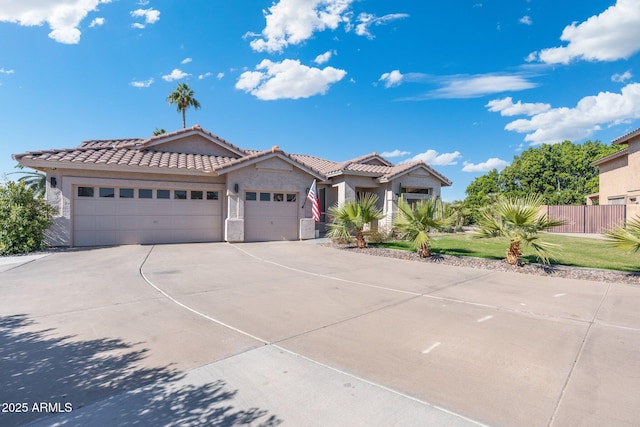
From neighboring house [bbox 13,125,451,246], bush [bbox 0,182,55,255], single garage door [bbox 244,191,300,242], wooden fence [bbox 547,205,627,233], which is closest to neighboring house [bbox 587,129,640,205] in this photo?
wooden fence [bbox 547,205,627,233]

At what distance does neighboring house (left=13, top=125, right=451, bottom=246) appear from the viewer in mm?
13398

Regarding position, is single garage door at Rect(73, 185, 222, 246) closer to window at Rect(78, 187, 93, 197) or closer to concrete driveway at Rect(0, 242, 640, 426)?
window at Rect(78, 187, 93, 197)

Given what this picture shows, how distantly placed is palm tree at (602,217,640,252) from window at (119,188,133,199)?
17.0 meters

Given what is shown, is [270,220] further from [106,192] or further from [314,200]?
[106,192]

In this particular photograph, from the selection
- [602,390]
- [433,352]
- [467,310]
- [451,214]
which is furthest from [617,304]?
[451,214]

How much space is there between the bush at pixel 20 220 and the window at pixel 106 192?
1.99m

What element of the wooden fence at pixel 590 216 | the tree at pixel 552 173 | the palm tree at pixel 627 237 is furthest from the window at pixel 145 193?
the tree at pixel 552 173

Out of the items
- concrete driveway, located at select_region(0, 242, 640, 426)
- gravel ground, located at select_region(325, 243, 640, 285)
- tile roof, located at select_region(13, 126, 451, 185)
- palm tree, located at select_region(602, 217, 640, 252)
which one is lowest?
concrete driveway, located at select_region(0, 242, 640, 426)

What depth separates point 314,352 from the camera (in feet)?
13.5

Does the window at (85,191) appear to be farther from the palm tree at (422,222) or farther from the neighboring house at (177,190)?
the palm tree at (422,222)

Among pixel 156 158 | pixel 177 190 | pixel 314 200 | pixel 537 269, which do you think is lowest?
pixel 537 269

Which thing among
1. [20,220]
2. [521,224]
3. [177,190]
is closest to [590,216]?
[521,224]

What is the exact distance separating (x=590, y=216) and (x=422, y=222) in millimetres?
21585

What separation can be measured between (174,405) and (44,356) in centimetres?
212
